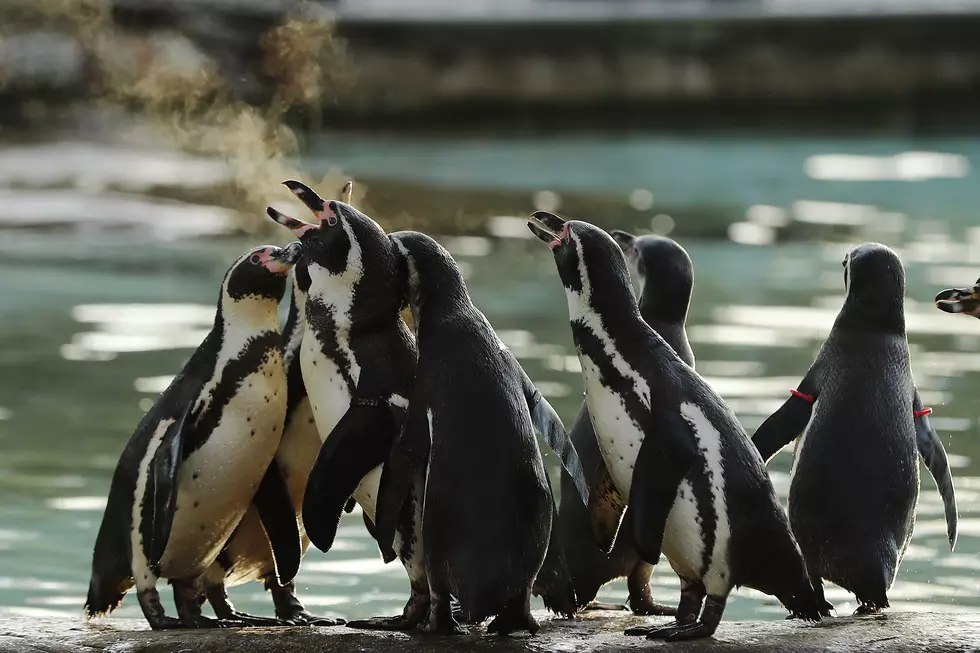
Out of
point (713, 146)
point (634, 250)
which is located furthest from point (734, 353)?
point (713, 146)

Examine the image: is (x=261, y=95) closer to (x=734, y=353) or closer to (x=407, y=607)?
(x=734, y=353)

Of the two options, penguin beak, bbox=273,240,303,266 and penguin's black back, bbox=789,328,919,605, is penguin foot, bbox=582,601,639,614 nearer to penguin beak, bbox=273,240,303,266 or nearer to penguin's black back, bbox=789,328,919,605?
penguin's black back, bbox=789,328,919,605

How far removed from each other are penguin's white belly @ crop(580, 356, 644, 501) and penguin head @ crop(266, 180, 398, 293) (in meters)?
0.40

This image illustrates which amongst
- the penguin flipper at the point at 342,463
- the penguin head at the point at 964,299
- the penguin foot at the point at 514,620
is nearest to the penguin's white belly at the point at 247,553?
the penguin flipper at the point at 342,463

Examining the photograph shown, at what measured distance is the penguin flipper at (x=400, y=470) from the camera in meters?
2.83

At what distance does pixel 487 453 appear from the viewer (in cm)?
283

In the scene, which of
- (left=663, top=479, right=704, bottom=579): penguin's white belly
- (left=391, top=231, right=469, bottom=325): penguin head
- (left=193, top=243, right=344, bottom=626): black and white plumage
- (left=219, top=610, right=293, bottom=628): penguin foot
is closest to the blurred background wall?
(left=193, top=243, right=344, bottom=626): black and white plumage

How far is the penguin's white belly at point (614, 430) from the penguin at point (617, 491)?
9cm

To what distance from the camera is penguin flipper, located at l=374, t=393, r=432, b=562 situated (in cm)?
283

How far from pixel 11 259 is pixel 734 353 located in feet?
15.5

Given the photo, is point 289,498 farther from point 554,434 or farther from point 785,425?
point 785,425

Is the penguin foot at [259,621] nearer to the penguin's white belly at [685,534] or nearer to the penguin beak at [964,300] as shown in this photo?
the penguin's white belly at [685,534]

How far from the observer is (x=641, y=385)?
2891mm

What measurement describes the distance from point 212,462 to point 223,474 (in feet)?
0.10
